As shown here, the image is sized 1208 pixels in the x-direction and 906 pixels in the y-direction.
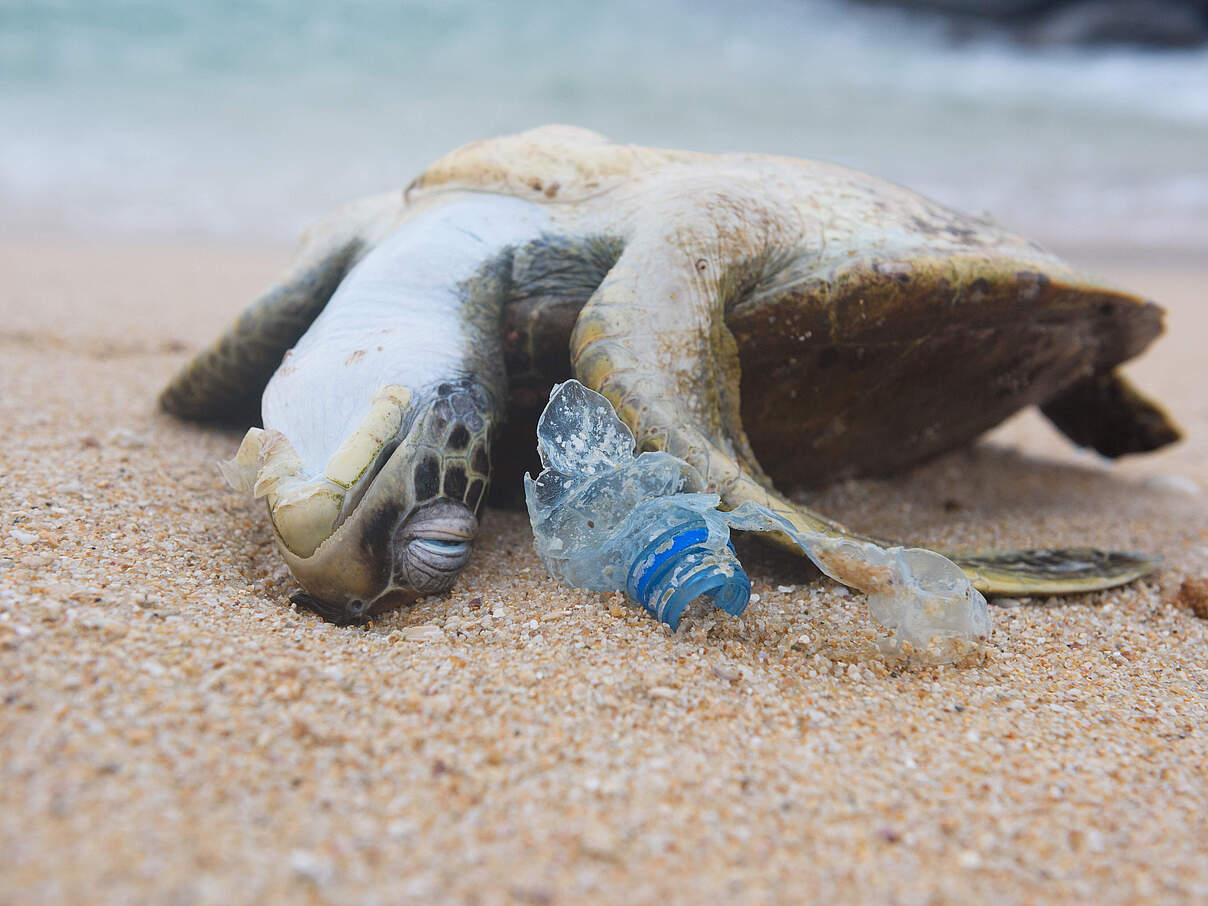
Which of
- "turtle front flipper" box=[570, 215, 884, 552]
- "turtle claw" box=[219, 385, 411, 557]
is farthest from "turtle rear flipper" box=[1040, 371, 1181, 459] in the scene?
"turtle claw" box=[219, 385, 411, 557]

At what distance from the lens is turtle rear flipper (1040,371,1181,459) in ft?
8.71

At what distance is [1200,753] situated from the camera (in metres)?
1.15

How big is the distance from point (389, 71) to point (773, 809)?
45.3ft

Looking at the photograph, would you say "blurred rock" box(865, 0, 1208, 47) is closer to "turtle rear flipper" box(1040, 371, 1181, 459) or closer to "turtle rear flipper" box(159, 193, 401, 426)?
"turtle rear flipper" box(1040, 371, 1181, 459)

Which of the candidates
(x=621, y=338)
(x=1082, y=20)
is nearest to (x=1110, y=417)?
(x=621, y=338)

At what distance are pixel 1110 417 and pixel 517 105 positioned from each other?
10.3 m

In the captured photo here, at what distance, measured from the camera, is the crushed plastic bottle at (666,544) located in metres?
1.28

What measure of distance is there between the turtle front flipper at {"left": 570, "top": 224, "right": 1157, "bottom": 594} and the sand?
0.33 ft

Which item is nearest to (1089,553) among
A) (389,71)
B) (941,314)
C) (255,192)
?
(941,314)

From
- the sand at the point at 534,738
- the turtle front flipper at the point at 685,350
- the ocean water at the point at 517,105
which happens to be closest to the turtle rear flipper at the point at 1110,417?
the sand at the point at 534,738

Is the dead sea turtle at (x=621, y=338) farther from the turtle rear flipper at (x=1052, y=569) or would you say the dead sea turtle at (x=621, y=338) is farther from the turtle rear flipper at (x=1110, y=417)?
the turtle rear flipper at (x=1110, y=417)

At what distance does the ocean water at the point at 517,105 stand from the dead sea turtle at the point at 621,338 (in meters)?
5.43

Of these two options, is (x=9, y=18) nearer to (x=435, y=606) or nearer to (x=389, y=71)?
(x=389, y=71)

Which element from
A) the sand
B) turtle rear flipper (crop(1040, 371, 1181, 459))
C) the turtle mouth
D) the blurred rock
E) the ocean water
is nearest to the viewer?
the sand
